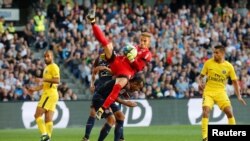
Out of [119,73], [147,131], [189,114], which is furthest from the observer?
[189,114]

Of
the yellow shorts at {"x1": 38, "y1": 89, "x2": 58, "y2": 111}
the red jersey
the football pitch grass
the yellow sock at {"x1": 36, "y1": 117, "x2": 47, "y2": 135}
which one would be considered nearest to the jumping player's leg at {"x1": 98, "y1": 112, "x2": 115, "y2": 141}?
the red jersey

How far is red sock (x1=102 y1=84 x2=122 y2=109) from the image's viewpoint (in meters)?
17.2

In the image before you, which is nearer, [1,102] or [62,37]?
[1,102]

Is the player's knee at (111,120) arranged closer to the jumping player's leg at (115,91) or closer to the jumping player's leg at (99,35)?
the jumping player's leg at (115,91)

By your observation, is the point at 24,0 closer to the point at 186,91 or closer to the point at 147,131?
the point at 186,91

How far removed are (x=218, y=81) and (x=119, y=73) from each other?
3.59 meters

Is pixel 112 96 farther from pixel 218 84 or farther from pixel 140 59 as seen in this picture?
pixel 218 84

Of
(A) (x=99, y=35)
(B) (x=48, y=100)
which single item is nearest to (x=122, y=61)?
(A) (x=99, y=35)

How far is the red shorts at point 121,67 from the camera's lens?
17.8m

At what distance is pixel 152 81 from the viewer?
33.0 m

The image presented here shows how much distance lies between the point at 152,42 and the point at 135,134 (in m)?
10.3

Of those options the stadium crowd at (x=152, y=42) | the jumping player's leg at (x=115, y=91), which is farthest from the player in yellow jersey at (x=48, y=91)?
the stadium crowd at (x=152, y=42)

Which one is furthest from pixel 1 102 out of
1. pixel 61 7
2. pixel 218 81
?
pixel 218 81

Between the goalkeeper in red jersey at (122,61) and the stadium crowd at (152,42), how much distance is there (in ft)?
40.7
